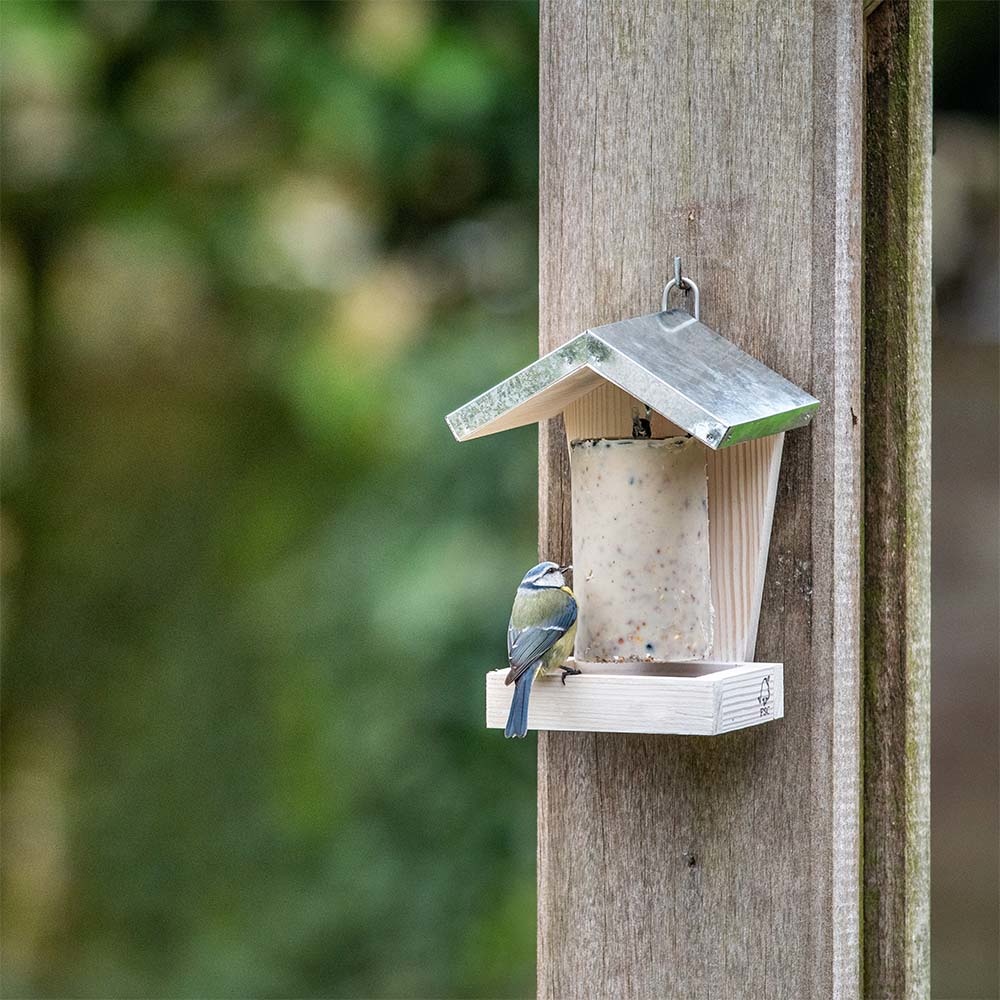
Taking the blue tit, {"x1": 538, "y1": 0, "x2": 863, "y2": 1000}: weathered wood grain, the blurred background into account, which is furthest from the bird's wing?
the blurred background

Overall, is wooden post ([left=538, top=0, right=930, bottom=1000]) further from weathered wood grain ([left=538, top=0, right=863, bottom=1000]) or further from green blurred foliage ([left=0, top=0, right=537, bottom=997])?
green blurred foliage ([left=0, top=0, right=537, bottom=997])

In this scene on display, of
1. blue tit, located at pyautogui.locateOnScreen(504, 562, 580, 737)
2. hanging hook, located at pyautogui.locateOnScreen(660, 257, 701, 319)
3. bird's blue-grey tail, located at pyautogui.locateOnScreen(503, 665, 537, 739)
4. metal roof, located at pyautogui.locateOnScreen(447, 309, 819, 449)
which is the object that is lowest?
bird's blue-grey tail, located at pyautogui.locateOnScreen(503, 665, 537, 739)

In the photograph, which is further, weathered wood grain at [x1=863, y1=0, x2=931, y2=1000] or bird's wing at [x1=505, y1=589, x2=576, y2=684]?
weathered wood grain at [x1=863, y1=0, x2=931, y2=1000]

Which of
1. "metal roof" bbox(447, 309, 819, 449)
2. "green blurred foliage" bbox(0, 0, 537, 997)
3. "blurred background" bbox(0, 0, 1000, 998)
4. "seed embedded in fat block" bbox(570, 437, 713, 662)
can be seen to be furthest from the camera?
"green blurred foliage" bbox(0, 0, 537, 997)

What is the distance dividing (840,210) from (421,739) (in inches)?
109

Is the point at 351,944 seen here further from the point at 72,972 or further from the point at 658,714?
the point at 658,714

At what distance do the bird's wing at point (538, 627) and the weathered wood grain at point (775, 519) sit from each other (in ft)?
0.47

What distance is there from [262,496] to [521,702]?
379 cm

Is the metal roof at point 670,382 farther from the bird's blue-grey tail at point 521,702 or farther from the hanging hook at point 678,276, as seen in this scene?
the bird's blue-grey tail at point 521,702

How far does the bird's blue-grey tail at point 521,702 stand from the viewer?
51.9 inches

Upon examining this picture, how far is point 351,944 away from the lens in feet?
14.5

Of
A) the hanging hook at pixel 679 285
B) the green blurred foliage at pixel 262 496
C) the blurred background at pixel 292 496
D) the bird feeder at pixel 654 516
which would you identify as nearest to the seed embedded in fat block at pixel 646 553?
the bird feeder at pixel 654 516

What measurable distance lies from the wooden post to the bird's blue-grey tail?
0.38ft

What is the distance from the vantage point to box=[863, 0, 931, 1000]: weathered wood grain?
1.43 m
